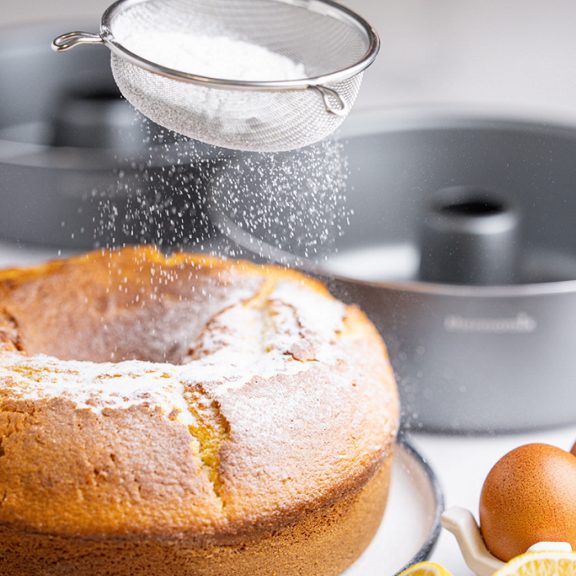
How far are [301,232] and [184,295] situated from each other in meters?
0.22

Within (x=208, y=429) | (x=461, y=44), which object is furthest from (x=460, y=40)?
(x=208, y=429)

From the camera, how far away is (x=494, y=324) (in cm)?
114

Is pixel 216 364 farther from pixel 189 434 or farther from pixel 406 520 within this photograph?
pixel 406 520

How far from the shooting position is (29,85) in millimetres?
1970

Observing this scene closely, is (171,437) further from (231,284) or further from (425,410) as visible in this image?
(425,410)

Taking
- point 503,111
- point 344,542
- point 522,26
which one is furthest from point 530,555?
point 522,26

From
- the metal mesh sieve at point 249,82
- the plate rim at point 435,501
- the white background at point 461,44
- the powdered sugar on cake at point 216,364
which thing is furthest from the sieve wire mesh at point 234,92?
the white background at point 461,44

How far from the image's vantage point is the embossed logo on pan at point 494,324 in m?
1.14

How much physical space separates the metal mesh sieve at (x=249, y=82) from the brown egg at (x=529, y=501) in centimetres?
45

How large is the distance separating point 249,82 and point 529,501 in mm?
549

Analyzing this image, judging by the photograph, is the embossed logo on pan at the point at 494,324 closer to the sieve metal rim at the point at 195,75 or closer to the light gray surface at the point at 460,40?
the sieve metal rim at the point at 195,75

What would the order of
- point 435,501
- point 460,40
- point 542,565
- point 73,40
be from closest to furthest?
point 542,565 < point 73,40 < point 435,501 < point 460,40

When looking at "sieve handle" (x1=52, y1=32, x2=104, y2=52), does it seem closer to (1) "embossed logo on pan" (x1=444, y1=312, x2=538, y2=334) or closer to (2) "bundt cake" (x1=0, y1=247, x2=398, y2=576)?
(2) "bundt cake" (x1=0, y1=247, x2=398, y2=576)

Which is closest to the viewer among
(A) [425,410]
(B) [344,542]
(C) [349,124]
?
(B) [344,542]
